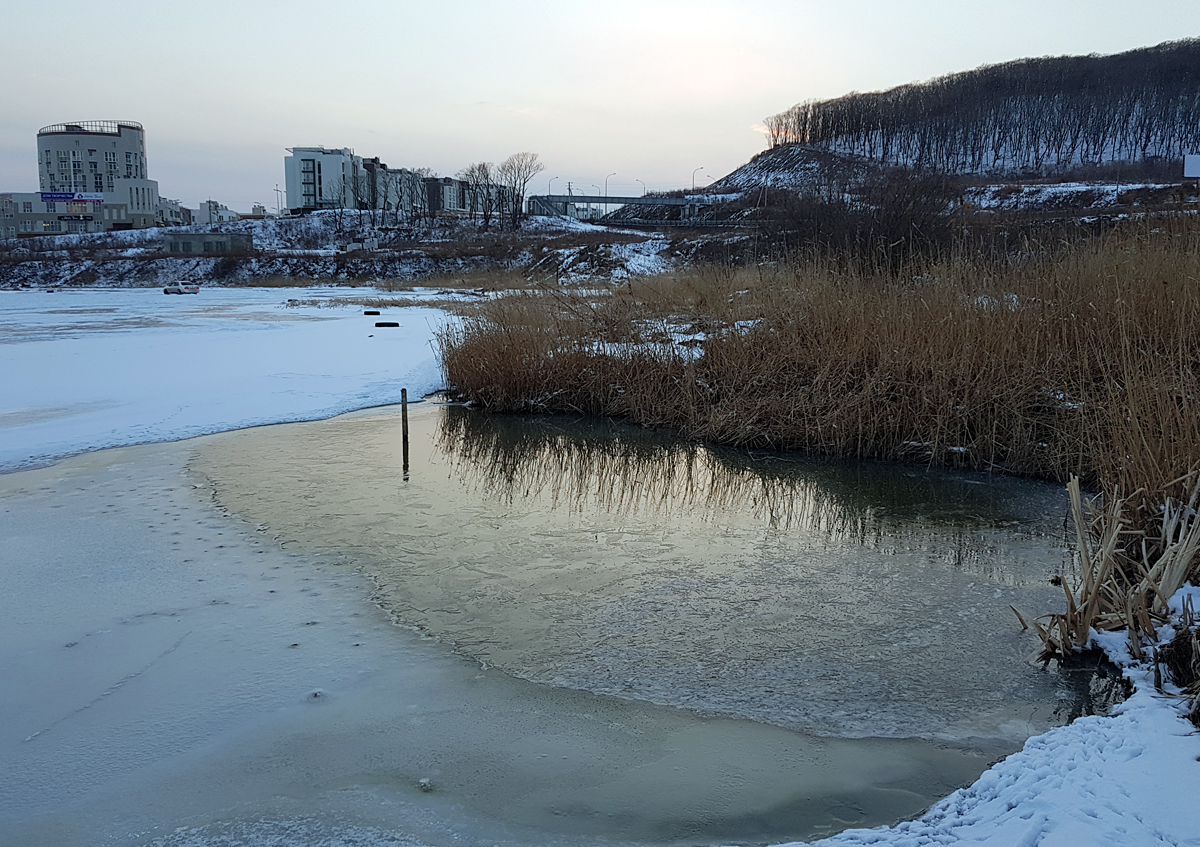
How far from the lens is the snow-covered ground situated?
9.35 feet

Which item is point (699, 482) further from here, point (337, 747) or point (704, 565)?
point (337, 747)

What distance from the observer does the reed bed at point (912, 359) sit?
809 cm

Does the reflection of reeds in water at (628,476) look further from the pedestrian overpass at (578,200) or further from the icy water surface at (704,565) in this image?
the pedestrian overpass at (578,200)

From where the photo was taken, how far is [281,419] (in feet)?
35.9

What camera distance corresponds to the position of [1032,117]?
10462 centimetres

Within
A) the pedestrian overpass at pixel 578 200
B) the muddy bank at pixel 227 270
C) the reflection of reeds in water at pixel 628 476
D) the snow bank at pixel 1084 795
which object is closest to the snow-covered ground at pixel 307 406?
the snow bank at pixel 1084 795

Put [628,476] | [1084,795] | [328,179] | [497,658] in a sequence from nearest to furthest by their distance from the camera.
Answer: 1. [1084,795]
2. [497,658]
3. [628,476]
4. [328,179]

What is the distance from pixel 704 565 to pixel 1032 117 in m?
118

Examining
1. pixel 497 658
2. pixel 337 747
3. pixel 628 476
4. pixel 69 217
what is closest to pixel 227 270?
pixel 69 217

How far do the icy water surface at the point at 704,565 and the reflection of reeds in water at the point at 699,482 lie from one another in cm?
4

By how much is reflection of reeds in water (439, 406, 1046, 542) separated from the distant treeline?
87.7m

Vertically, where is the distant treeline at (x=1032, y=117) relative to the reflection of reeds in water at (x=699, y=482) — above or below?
above

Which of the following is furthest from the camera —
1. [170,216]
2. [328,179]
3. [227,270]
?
[170,216]

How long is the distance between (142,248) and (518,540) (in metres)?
77.8
